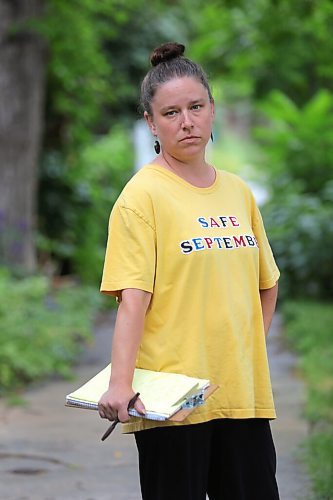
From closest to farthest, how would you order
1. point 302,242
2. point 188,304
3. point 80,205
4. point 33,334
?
point 188,304 → point 33,334 → point 302,242 → point 80,205

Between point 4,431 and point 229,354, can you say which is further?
point 4,431

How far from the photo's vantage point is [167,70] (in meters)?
3.08

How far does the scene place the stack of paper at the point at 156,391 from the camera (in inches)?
111

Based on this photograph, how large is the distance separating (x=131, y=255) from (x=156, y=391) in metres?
0.41

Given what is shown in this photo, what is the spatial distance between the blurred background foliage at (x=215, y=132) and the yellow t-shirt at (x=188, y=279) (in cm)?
641

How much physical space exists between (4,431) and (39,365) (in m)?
1.71

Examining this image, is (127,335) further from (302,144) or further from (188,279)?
(302,144)

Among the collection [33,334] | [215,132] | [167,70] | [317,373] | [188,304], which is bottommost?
[188,304]

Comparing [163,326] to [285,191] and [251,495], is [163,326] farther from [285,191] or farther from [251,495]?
[285,191]

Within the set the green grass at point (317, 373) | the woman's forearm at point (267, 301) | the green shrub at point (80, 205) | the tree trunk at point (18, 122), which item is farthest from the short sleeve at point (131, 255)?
the green shrub at point (80, 205)

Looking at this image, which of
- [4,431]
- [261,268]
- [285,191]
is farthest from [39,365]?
[285,191]

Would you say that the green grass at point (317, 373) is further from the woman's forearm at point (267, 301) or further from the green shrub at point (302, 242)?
the woman's forearm at point (267, 301)

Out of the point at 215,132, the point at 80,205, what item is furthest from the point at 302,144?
the point at 80,205

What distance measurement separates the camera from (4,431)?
6.41 m
